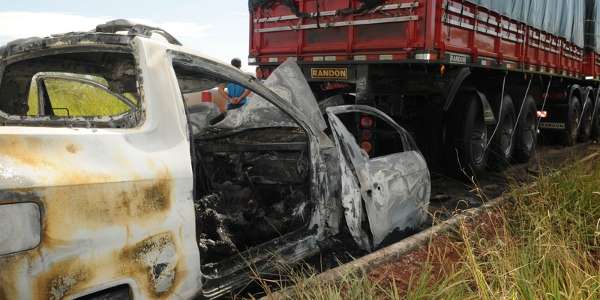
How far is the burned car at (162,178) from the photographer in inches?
70.1

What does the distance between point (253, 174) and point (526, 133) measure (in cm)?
623

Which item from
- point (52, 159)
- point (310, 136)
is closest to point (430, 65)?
point (310, 136)

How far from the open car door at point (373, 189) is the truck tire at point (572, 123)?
771 cm

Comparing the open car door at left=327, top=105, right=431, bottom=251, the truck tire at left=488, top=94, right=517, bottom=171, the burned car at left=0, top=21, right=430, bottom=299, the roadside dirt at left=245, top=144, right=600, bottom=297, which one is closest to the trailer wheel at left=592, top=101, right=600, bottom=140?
the truck tire at left=488, top=94, right=517, bottom=171

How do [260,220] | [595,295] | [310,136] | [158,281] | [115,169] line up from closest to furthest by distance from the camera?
[115,169] < [158,281] < [595,295] < [310,136] < [260,220]

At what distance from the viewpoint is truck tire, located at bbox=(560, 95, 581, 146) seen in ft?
33.7

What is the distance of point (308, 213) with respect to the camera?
3.21 metres

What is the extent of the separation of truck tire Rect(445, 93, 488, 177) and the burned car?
8.09 ft

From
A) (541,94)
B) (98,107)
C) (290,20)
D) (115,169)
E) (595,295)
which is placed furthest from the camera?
(541,94)

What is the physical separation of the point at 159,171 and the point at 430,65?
436 centimetres

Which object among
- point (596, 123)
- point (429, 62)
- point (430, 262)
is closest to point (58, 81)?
point (430, 262)

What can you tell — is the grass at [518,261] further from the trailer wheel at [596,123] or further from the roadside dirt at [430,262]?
the trailer wheel at [596,123]

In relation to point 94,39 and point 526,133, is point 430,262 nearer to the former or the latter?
point 94,39

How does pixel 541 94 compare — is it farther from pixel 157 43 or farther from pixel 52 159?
pixel 52 159
